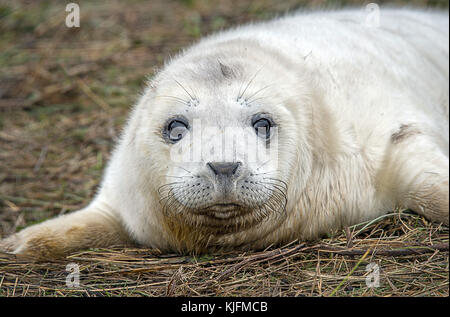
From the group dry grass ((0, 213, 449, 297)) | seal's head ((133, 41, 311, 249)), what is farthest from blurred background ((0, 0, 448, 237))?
dry grass ((0, 213, 449, 297))

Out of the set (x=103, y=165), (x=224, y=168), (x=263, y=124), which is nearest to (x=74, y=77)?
(x=103, y=165)

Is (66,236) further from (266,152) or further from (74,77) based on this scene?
(74,77)

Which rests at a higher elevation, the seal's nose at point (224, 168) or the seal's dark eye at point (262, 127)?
the seal's dark eye at point (262, 127)

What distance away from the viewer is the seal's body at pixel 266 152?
121 inches

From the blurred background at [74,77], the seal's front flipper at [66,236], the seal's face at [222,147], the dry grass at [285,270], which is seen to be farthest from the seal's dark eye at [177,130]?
the blurred background at [74,77]

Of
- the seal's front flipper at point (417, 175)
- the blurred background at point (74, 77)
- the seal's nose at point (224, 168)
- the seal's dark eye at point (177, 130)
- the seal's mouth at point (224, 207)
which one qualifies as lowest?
the seal's mouth at point (224, 207)

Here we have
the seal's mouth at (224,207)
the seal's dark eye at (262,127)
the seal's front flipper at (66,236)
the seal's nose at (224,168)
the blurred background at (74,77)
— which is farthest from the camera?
the blurred background at (74,77)

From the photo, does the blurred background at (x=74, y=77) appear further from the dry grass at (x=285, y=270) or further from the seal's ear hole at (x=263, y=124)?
the seal's ear hole at (x=263, y=124)

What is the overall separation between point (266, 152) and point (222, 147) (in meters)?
0.30

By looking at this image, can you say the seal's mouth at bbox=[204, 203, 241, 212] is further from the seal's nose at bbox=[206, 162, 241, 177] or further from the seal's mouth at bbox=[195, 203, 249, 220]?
the seal's nose at bbox=[206, 162, 241, 177]

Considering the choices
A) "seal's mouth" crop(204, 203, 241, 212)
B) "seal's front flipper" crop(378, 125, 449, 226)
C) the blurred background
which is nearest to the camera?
"seal's mouth" crop(204, 203, 241, 212)

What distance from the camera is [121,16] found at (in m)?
7.56

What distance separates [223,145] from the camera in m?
2.96

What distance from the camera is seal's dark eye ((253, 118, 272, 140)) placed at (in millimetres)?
3225
